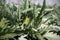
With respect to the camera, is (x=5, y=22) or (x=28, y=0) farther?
(x=28, y=0)

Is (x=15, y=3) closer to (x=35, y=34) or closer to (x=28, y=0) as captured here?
(x=28, y=0)

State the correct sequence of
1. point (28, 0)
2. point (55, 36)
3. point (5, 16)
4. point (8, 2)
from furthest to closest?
point (8, 2), point (28, 0), point (5, 16), point (55, 36)

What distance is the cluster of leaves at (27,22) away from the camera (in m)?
0.94

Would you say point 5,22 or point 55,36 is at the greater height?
point 5,22

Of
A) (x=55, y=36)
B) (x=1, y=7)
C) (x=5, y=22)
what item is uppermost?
(x=1, y=7)

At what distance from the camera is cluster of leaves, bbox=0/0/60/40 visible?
0.94 m

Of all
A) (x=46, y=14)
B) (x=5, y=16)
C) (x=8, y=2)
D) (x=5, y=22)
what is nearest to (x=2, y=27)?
(x=5, y=22)

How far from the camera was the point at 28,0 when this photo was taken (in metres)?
1.22

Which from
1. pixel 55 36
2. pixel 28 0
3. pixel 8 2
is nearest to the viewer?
pixel 55 36

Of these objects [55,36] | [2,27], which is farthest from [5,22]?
[55,36]

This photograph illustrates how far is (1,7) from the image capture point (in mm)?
1174

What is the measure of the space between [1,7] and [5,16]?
0.31ft

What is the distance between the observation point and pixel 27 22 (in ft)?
3.54

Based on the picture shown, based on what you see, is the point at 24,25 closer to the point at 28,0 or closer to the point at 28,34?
the point at 28,34
